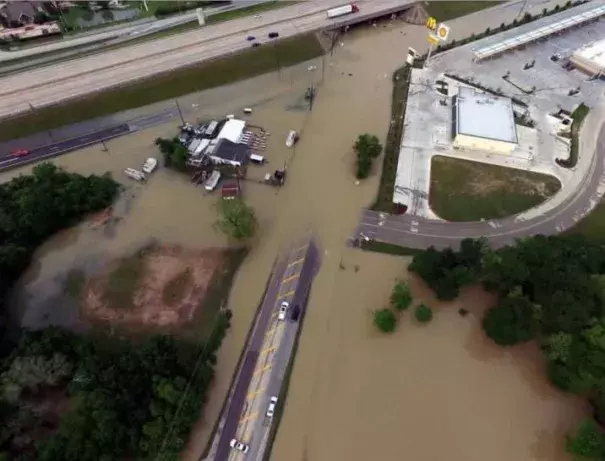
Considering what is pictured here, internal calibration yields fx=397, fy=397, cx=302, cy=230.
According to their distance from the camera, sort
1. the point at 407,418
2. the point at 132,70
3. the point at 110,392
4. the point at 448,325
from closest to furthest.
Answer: the point at 110,392, the point at 407,418, the point at 448,325, the point at 132,70

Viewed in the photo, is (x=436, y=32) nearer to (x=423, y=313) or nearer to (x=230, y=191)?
(x=230, y=191)

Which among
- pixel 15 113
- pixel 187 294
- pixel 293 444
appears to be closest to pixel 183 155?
pixel 187 294

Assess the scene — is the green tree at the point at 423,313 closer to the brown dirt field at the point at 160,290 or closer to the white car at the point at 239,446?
the white car at the point at 239,446

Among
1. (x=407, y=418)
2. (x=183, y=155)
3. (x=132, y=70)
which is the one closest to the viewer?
(x=407, y=418)

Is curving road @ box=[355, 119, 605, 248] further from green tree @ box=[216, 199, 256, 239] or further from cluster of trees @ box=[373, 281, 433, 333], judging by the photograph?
green tree @ box=[216, 199, 256, 239]

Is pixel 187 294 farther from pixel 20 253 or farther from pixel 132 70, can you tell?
pixel 132 70

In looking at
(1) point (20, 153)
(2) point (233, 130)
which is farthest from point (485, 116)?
(1) point (20, 153)

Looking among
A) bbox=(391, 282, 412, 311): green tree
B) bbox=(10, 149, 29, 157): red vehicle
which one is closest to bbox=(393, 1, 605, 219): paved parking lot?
bbox=(391, 282, 412, 311): green tree
